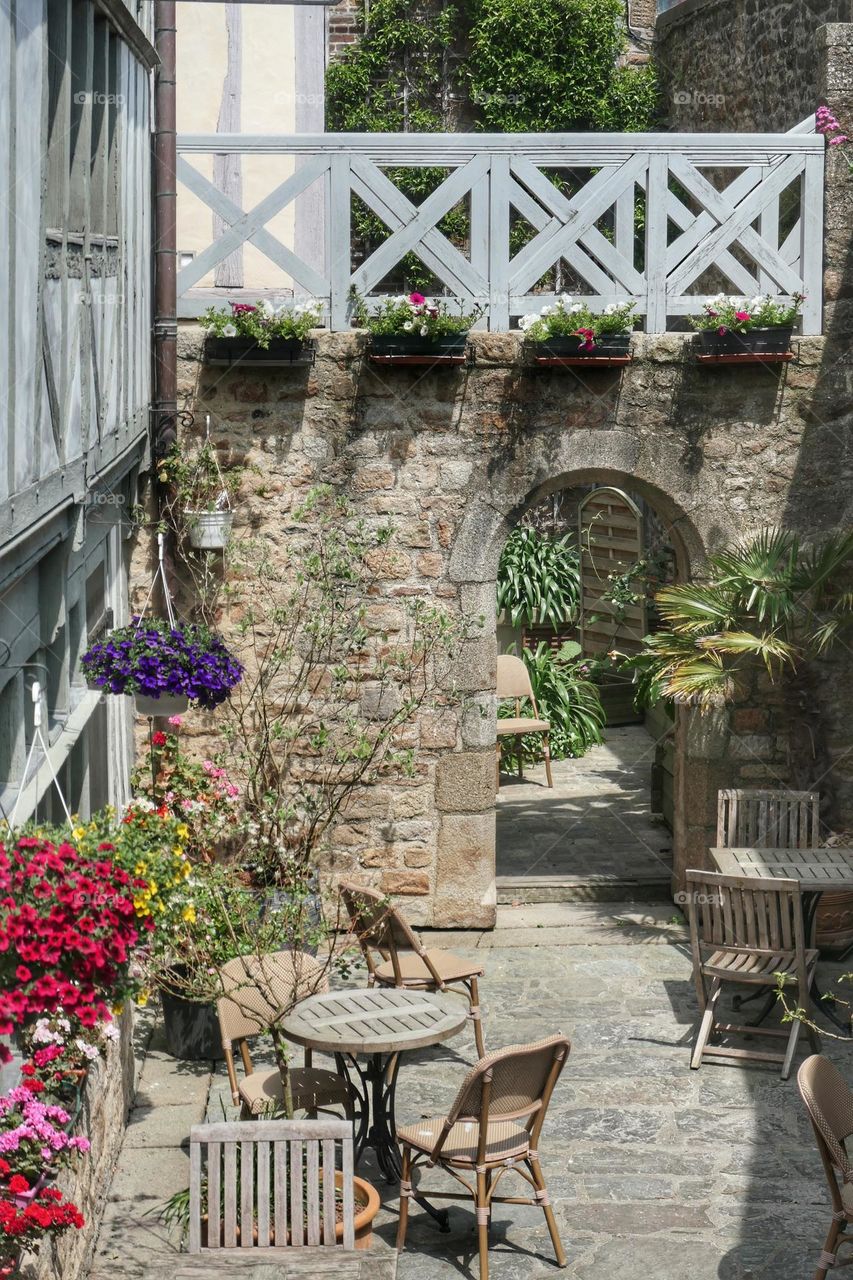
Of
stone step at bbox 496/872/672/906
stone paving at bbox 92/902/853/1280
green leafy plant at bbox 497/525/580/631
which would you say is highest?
green leafy plant at bbox 497/525/580/631

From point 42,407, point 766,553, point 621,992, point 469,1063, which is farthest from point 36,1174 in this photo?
point 766,553

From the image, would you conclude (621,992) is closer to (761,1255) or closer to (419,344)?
(761,1255)

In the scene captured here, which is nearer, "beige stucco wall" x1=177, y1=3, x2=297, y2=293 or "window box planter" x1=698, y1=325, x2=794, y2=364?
"window box planter" x1=698, y1=325, x2=794, y2=364

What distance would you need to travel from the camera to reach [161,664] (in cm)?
556

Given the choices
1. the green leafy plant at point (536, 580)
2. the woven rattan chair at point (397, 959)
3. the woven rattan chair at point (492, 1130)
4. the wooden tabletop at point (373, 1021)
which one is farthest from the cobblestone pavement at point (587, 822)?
the woven rattan chair at point (492, 1130)

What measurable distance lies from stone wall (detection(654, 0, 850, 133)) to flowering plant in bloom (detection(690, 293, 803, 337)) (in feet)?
7.57

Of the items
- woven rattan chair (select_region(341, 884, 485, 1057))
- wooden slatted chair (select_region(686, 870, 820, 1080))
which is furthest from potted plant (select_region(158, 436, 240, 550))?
wooden slatted chair (select_region(686, 870, 820, 1080))

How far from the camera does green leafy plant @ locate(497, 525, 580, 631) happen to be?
13422 mm

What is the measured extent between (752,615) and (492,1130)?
3970 mm

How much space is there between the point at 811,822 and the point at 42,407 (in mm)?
5279

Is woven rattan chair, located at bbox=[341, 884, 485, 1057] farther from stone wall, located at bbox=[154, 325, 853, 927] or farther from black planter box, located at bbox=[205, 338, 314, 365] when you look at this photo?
black planter box, located at bbox=[205, 338, 314, 365]

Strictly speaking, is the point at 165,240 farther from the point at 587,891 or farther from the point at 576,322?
the point at 587,891

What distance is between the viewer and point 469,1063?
7137mm

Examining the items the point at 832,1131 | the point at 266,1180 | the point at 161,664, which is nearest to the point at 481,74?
the point at 161,664
